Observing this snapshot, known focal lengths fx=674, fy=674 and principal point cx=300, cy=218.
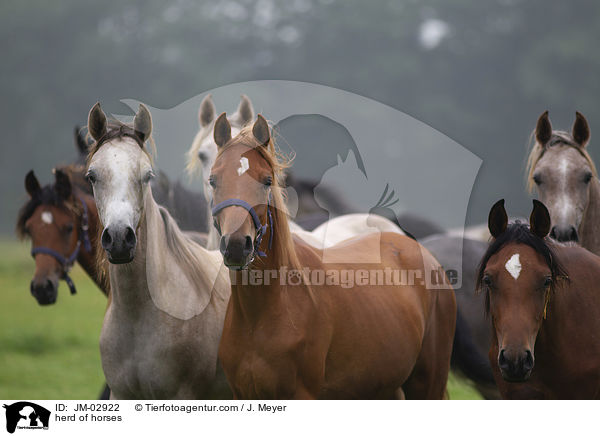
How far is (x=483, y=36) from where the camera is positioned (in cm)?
2475

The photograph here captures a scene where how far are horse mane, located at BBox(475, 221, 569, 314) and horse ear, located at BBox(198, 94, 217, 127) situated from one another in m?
2.53

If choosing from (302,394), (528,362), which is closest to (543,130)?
(528,362)

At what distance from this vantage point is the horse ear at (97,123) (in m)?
3.67

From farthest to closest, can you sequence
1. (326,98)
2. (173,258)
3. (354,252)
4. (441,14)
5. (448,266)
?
(441,14) < (326,98) < (448,266) < (354,252) < (173,258)

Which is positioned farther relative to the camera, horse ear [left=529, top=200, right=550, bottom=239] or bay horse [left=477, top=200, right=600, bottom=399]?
horse ear [left=529, top=200, right=550, bottom=239]

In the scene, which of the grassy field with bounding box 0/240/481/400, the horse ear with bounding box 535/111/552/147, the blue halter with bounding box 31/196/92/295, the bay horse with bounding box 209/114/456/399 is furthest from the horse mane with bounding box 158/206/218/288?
the horse ear with bounding box 535/111/552/147

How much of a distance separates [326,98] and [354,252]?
373 inches

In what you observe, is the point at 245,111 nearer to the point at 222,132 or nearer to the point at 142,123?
the point at 142,123

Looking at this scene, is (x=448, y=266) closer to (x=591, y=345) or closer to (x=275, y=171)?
(x=591, y=345)

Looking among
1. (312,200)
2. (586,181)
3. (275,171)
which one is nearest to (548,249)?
(586,181)

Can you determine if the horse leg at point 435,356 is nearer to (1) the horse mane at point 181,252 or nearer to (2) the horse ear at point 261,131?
(1) the horse mane at point 181,252

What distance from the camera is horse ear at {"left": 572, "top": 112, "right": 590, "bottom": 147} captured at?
15.0ft
